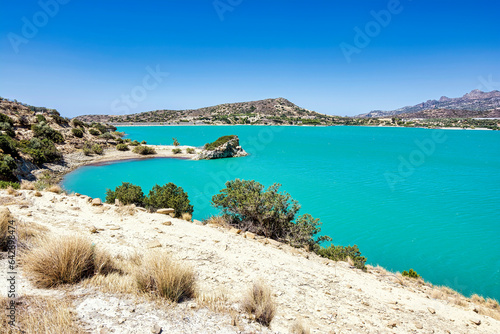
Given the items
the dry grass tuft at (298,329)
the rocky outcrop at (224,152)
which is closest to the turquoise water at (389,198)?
the rocky outcrop at (224,152)

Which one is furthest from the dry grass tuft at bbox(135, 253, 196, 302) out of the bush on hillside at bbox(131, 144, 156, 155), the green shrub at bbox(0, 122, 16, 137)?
the bush on hillside at bbox(131, 144, 156, 155)

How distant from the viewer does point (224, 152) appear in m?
41.9

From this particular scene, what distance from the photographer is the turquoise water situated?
12156 mm

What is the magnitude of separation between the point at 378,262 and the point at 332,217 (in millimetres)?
5176

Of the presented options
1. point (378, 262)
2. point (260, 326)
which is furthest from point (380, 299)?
point (378, 262)

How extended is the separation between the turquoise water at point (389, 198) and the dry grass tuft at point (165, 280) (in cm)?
1077

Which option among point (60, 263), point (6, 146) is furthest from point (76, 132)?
point (60, 263)

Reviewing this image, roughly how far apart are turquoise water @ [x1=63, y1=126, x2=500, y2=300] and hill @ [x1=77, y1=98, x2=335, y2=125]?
337ft

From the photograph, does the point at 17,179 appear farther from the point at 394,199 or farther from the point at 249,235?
the point at 394,199

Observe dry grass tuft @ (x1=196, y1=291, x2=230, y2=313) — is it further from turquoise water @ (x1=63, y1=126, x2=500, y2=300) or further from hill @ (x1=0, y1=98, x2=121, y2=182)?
hill @ (x1=0, y1=98, x2=121, y2=182)

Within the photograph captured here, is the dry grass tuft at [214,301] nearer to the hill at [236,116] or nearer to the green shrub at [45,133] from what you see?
the green shrub at [45,133]

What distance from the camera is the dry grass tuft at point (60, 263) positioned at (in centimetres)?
400

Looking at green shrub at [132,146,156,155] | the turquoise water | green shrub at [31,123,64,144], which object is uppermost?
green shrub at [31,123,64,144]

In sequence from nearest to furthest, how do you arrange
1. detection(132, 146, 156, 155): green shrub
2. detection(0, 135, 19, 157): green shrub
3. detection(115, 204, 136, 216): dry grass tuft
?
detection(115, 204, 136, 216): dry grass tuft < detection(0, 135, 19, 157): green shrub < detection(132, 146, 156, 155): green shrub
